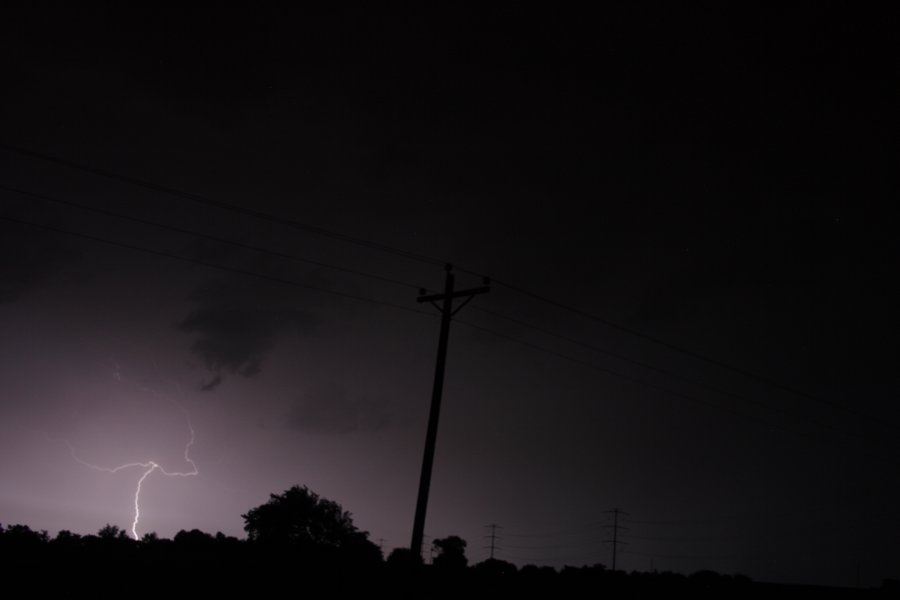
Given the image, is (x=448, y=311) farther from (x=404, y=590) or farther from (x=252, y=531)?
(x=252, y=531)

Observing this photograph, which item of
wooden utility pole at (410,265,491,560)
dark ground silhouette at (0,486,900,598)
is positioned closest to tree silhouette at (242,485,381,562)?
dark ground silhouette at (0,486,900,598)

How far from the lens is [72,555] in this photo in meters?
25.8

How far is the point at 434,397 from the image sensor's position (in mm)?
23344

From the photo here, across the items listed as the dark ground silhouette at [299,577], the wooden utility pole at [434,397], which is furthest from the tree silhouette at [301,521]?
the wooden utility pole at [434,397]

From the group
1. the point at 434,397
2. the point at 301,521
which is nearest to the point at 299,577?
the point at 434,397

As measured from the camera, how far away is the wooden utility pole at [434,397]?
22000mm

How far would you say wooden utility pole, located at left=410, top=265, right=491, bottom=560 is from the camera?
2200cm

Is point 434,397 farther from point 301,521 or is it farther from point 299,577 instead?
point 301,521

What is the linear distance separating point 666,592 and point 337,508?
70340mm

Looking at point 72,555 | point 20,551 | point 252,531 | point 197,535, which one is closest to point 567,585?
point 72,555

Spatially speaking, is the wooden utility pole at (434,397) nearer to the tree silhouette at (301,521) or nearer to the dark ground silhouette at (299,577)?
the dark ground silhouette at (299,577)

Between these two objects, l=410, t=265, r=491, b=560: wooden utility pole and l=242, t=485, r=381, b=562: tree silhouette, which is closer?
l=410, t=265, r=491, b=560: wooden utility pole

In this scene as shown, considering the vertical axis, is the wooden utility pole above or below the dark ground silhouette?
above

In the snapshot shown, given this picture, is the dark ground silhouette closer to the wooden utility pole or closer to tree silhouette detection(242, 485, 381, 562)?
the wooden utility pole
